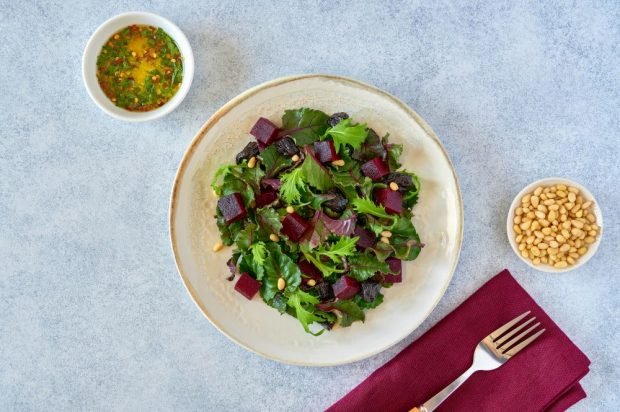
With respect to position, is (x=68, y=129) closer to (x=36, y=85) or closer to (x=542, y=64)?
(x=36, y=85)

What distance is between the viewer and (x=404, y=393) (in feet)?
8.89

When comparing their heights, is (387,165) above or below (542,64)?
below

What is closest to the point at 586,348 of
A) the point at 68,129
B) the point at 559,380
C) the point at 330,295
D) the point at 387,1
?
the point at 559,380

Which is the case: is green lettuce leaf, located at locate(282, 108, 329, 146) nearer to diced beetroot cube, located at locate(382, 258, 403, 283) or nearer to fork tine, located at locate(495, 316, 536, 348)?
diced beetroot cube, located at locate(382, 258, 403, 283)

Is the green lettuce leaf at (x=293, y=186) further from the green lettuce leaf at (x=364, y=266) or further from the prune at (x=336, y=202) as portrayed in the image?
the green lettuce leaf at (x=364, y=266)

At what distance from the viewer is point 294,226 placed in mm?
2447

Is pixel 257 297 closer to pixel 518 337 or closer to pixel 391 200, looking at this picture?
pixel 391 200

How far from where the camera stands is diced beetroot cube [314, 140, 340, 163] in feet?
7.97

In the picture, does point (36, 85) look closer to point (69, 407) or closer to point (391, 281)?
point (69, 407)

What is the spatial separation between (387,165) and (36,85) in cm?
171

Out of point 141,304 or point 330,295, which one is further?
point 141,304

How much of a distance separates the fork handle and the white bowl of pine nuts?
593 millimetres

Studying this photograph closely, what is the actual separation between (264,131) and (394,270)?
842mm

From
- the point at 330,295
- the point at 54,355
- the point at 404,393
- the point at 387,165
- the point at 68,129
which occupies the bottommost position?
the point at 54,355
